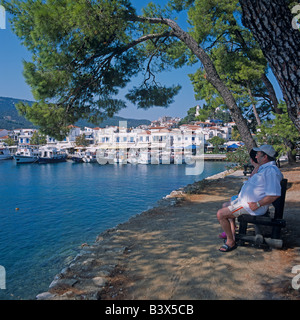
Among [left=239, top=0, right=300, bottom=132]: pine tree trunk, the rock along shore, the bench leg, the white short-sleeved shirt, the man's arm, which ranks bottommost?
the rock along shore

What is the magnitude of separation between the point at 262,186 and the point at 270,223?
0.54 metres

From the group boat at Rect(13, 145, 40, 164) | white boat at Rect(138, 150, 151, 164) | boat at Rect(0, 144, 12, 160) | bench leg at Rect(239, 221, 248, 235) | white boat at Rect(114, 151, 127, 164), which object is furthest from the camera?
boat at Rect(0, 144, 12, 160)

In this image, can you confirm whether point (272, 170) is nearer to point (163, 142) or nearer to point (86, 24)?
point (86, 24)

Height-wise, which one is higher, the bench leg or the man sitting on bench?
the man sitting on bench

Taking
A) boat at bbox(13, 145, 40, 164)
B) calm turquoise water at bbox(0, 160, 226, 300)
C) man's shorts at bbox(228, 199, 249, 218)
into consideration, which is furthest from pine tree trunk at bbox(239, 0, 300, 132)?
boat at bbox(13, 145, 40, 164)

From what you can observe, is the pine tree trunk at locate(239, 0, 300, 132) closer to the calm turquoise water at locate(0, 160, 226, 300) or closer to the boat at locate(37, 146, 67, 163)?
the calm turquoise water at locate(0, 160, 226, 300)

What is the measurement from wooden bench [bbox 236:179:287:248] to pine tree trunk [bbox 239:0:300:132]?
3.89 feet

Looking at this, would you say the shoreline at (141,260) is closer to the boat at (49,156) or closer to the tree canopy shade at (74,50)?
the tree canopy shade at (74,50)

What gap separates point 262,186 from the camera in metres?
3.21

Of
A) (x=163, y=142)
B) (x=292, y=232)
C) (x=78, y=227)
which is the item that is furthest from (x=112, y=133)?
(x=292, y=232)

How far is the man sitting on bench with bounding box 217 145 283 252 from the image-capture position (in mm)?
3172

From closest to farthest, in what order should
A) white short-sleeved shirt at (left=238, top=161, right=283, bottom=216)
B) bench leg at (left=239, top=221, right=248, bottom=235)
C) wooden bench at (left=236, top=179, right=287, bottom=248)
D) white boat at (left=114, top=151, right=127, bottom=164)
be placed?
white short-sleeved shirt at (left=238, top=161, right=283, bottom=216) < wooden bench at (left=236, top=179, right=287, bottom=248) < bench leg at (left=239, top=221, right=248, bottom=235) < white boat at (left=114, top=151, right=127, bottom=164)

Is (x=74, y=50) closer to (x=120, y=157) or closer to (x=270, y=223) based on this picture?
(x=270, y=223)
